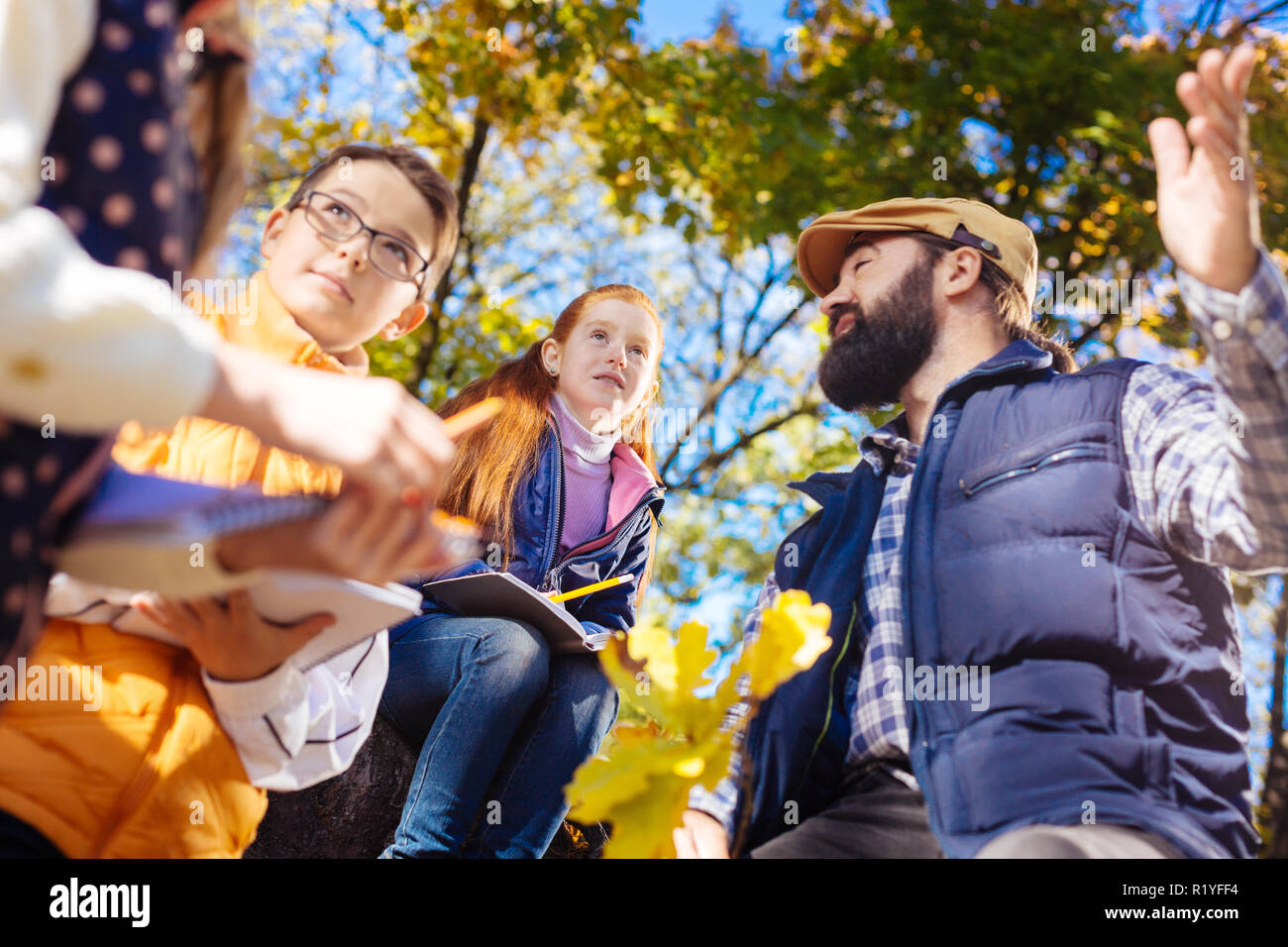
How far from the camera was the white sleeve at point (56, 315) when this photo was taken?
702 millimetres

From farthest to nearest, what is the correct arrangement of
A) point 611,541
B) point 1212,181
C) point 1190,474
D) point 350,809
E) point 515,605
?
1. point 611,541
2. point 350,809
3. point 515,605
4. point 1190,474
5. point 1212,181

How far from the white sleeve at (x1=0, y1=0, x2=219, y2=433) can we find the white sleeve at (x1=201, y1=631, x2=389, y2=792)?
2.00ft

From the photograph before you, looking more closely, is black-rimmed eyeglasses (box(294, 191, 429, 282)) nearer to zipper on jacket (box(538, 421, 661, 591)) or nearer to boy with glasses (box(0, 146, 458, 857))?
boy with glasses (box(0, 146, 458, 857))

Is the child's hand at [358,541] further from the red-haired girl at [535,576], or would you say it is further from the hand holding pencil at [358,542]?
the red-haired girl at [535,576]

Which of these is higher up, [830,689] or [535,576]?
[535,576]

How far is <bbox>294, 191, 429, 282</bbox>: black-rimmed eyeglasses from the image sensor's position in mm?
1869

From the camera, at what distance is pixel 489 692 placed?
7.61 ft

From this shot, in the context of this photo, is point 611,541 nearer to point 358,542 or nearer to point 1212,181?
point 1212,181

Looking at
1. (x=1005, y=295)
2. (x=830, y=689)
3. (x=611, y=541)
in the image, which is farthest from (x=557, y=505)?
(x=1005, y=295)

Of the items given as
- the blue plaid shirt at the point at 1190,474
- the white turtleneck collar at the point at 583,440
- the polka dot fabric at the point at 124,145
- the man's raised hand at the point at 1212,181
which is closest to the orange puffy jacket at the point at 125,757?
the polka dot fabric at the point at 124,145

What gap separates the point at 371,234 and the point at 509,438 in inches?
42.9

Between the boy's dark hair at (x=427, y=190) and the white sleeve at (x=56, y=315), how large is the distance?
1178 mm

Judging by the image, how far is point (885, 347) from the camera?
97.6 inches

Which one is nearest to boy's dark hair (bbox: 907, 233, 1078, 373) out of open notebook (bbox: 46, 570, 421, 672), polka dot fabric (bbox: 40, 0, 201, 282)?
open notebook (bbox: 46, 570, 421, 672)
